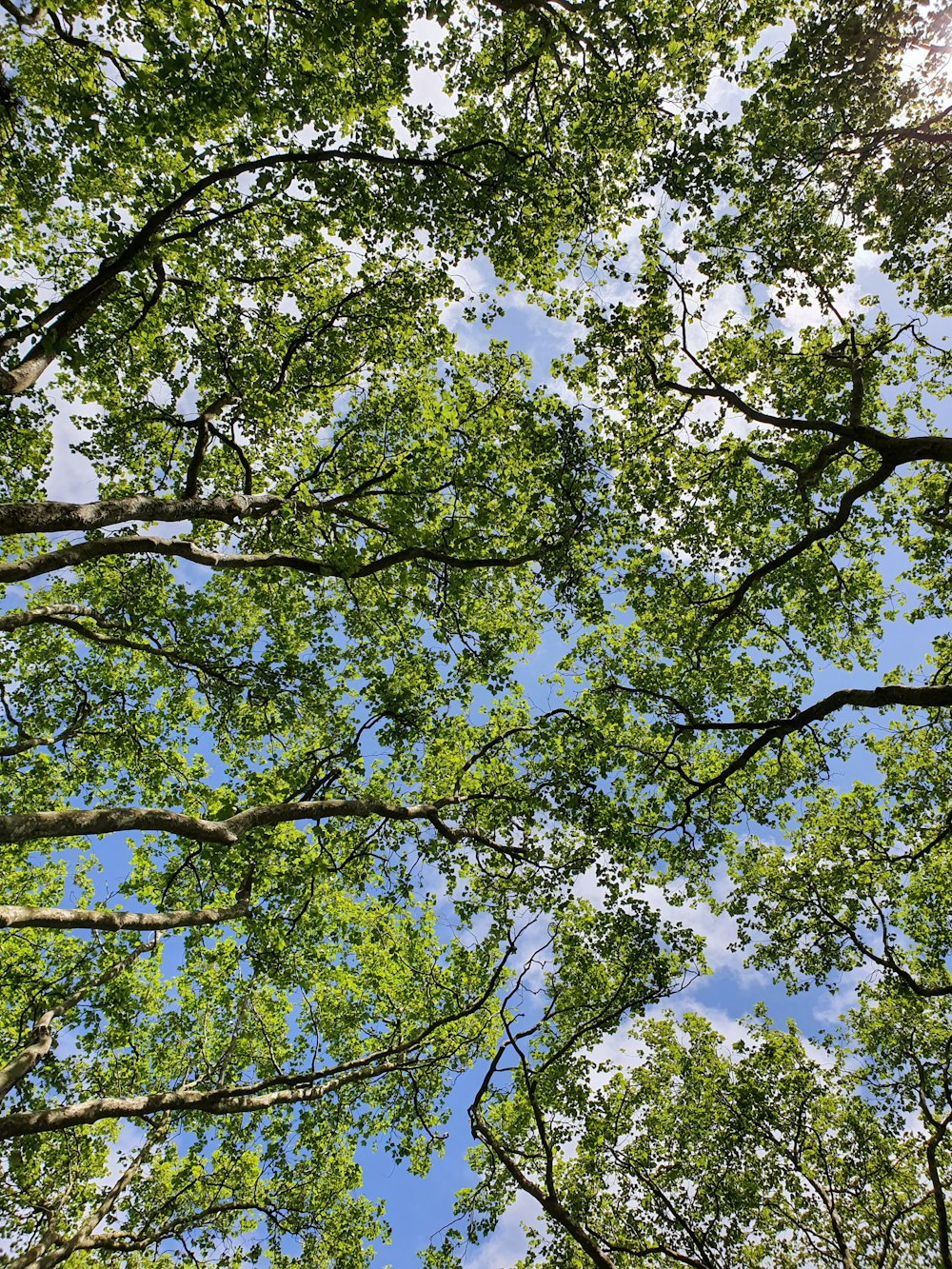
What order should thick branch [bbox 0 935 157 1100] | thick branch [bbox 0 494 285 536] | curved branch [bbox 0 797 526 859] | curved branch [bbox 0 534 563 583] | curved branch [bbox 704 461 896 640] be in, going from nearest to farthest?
curved branch [bbox 0 797 526 859]
thick branch [bbox 0 494 285 536]
curved branch [bbox 0 534 563 583]
thick branch [bbox 0 935 157 1100]
curved branch [bbox 704 461 896 640]

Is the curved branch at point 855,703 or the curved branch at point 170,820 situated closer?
the curved branch at point 170,820

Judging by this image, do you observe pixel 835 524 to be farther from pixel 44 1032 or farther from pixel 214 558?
pixel 44 1032

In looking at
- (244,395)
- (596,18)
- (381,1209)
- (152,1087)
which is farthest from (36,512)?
(381,1209)

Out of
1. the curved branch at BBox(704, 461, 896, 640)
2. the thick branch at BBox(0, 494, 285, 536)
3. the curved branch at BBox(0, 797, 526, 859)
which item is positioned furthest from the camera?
the curved branch at BBox(704, 461, 896, 640)

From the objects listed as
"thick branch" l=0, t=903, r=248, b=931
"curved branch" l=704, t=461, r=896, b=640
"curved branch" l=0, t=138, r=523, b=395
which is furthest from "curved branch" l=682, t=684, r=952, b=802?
"curved branch" l=0, t=138, r=523, b=395

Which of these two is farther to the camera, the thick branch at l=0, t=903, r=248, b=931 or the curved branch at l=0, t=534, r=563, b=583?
the curved branch at l=0, t=534, r=563, b=583

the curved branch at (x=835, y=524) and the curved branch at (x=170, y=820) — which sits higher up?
the curved branch at (x=835, y=524)

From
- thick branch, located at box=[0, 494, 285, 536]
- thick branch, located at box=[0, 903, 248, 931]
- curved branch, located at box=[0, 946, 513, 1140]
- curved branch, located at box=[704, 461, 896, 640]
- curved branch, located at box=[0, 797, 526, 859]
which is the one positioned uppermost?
thick branch, located at box=[0, 494, 285, 536]

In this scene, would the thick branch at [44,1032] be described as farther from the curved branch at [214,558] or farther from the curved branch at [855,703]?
the curved branch at [855,703]

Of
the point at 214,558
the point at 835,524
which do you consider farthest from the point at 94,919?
the point at 835,524

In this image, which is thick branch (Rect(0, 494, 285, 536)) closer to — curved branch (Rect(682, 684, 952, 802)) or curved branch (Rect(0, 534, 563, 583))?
curved branch (Rect(0, 534, 563, 583))

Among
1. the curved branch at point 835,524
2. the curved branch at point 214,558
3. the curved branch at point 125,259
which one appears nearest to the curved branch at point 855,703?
the curved branch at point 835,524

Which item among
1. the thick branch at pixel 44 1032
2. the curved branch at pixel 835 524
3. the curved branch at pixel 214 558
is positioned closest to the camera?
the curved branch at pixel 214 558

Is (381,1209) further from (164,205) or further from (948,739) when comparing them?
(164,205)
